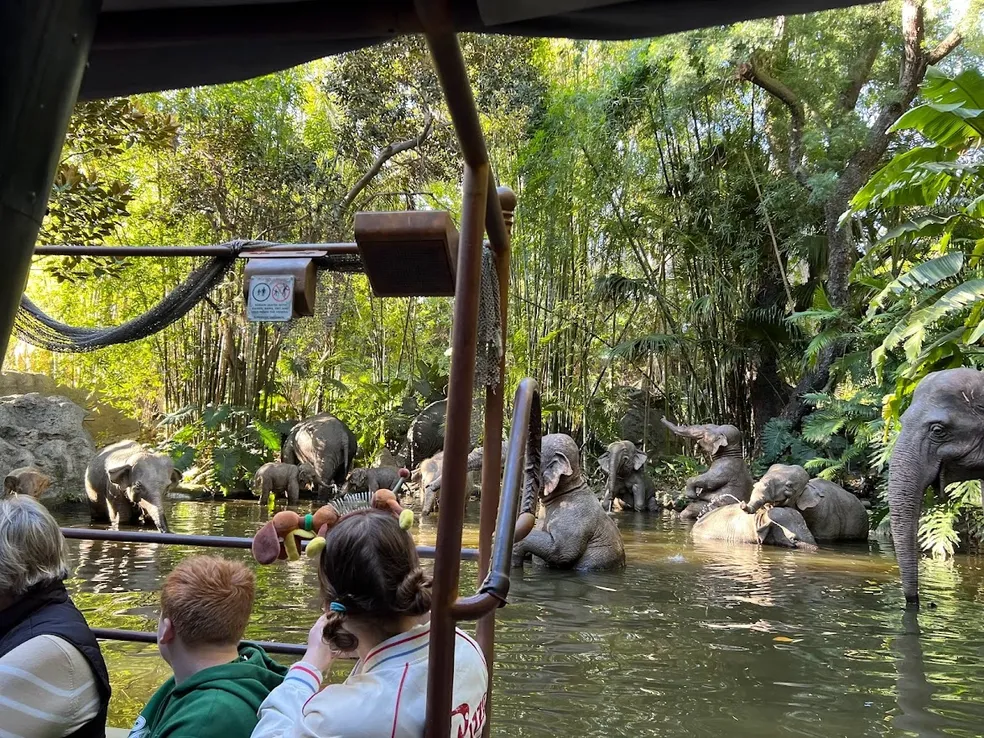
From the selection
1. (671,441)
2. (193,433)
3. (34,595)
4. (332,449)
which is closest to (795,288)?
(671,441)

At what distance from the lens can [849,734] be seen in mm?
3742

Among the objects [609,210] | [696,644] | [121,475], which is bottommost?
[696,644]

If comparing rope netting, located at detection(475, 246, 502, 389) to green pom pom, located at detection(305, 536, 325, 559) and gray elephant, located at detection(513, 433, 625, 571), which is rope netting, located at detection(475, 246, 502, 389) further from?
gray elephant, located at detection(513, 433, 625, 571)

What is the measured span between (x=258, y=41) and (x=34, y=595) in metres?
1.35

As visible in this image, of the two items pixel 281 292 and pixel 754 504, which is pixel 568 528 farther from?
pixel 281 292

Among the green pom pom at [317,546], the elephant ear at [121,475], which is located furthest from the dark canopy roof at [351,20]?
the elephant ear at [121,475]

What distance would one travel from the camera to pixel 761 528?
10.1m

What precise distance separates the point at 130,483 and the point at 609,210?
12.0 m

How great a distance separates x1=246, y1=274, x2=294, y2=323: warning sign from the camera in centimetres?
231

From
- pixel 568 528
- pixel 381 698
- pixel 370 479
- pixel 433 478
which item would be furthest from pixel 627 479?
pixel 381 698

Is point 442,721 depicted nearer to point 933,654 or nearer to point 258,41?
point 258,41

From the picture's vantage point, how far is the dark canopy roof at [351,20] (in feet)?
4.25

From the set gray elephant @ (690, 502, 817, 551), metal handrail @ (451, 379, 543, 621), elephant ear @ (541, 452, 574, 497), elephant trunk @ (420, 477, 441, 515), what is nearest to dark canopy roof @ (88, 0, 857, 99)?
metal handrail @ (451, 379, 543, 621)

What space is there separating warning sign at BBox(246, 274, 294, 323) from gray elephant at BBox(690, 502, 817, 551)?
28.5 ft
